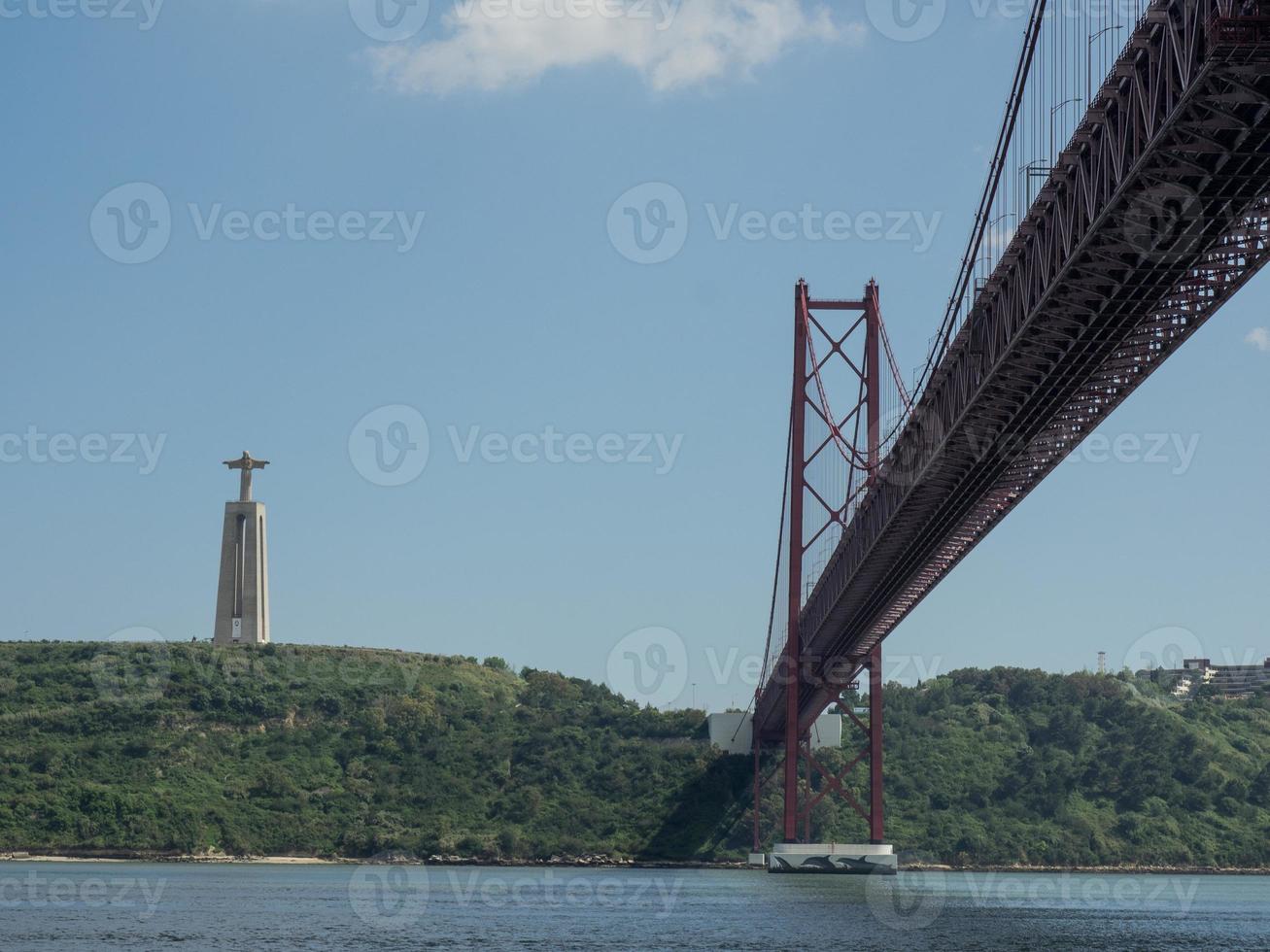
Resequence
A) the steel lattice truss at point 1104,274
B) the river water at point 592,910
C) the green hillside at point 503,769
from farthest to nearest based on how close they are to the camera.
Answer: the green hillside at point 503,769
the river water at point 592,910
the steel lattice truss at point 1104,274

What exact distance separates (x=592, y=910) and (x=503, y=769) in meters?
39.0

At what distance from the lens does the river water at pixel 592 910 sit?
37.1 metres

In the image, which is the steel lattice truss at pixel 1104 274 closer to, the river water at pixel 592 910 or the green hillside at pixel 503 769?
the river water at pixel 592 910

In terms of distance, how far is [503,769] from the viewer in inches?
3425

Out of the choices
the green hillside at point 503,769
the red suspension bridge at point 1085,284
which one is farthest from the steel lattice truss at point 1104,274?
the green hillside at point 503,769

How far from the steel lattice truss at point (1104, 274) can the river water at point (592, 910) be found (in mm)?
9618

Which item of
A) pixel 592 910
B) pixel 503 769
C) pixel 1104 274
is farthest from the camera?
pixel 503 769

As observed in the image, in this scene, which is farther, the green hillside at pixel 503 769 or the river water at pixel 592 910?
the green hillside at pixel 503 769

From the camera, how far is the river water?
37.1 meters

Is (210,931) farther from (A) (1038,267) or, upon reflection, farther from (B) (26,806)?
(B) (26,806)

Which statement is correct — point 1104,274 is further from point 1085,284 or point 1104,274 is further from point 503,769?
point 503,769

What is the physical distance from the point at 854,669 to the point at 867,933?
23.9 m

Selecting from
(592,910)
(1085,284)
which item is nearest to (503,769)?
(592,910)

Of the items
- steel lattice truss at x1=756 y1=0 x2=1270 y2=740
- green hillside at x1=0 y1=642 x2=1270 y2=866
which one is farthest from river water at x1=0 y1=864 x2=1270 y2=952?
steel lattice truss at x1=756 y1=0 x2=1270 y2=740
